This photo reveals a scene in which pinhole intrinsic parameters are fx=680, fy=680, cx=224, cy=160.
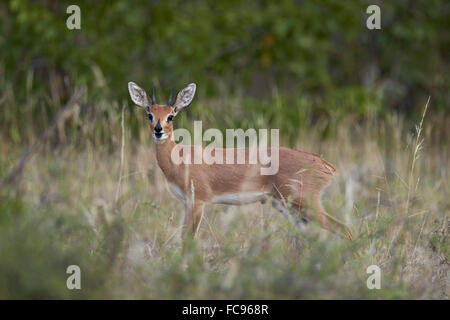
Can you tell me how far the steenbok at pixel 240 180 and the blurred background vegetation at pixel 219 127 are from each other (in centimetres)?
23

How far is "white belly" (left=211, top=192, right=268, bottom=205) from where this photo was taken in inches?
216

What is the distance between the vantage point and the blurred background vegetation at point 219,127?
13.7ft

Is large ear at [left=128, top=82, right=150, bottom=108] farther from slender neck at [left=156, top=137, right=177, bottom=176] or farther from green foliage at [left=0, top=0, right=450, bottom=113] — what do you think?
green foliage at [left=0, top=0, right=450, bottom=113]

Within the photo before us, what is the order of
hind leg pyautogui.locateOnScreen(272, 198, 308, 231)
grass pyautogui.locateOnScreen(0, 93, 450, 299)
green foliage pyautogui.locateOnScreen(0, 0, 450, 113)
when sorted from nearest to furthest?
1. grass pyautogui.locateOnScreen(0, 93, 450, 299)
2. hind leg pyautogui.locateOnScreen(272, 198, 308, 231)
3. green foliage pyautogui.locateOnScreen(0, 0, 450, 113)

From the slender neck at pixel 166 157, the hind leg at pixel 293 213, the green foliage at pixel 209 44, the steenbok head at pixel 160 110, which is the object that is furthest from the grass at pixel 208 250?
the green foliage at pixel 209 44

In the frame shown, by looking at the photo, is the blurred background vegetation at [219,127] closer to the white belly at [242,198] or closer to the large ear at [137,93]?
the white belly at [242,198]

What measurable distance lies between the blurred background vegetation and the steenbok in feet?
0.74

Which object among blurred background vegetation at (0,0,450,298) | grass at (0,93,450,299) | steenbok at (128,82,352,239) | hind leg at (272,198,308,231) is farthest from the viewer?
hind leg at (272,198,308,231)

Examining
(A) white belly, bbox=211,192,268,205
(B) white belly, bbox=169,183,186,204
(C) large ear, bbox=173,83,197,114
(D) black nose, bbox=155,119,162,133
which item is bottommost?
(A) white belly, bbox=211,192,268,205

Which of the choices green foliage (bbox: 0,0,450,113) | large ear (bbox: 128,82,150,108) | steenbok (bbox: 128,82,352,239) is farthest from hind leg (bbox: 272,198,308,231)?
green foliage (bbox: 0,0,450,113)

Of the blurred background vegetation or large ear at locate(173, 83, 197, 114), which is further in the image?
large ear at locate(173, 83, 197, 114)

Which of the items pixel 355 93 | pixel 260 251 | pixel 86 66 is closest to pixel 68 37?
pixel 86 66

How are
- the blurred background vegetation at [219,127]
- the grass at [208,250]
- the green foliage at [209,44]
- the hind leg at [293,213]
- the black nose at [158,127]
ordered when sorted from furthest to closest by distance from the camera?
the green foliage at [209,44] < the hind leg at [293,213] < the black nose at [158,127] < the blurred background vegetation at [219,127] < the grass at [208,250]

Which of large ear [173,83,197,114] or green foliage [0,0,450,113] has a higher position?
green foliage [0,0,450,113]
